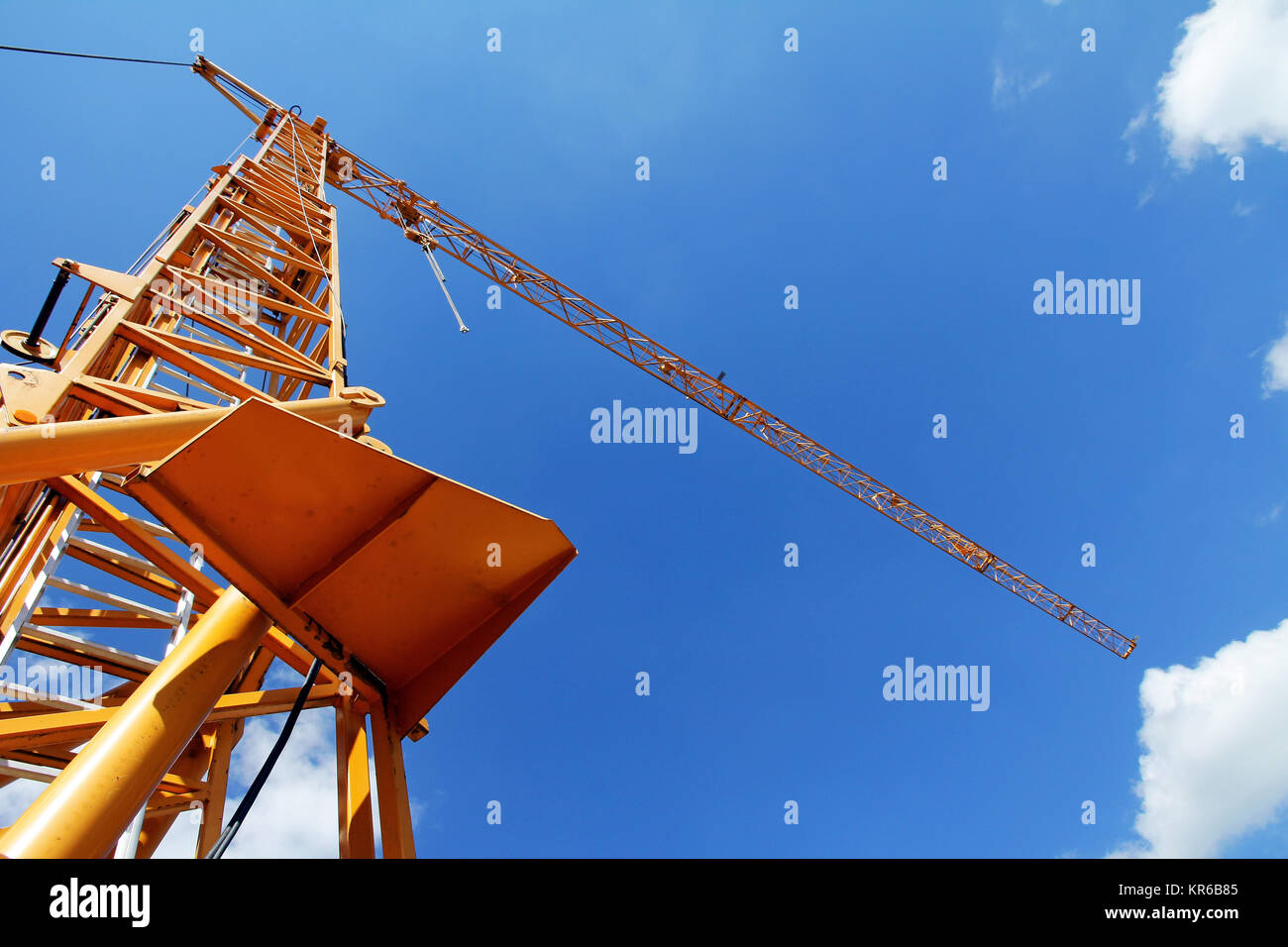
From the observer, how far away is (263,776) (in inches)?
187

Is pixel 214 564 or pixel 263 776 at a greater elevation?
pixel 214 564

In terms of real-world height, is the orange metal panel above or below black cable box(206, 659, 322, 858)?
above

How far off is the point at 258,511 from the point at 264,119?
55.6 feet

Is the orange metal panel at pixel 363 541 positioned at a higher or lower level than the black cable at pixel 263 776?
higher

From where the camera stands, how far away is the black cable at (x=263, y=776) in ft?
14.8

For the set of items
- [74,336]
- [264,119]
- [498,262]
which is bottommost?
[74,336]

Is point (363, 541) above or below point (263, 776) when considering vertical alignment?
above

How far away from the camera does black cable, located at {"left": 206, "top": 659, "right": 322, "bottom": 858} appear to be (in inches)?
177
